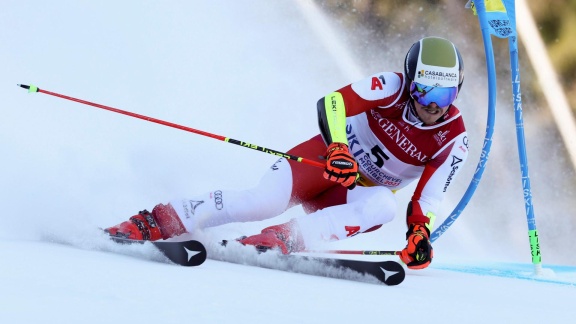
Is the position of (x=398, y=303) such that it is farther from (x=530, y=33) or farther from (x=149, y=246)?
(x=530, y=33)

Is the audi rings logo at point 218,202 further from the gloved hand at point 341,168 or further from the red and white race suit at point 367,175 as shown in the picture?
the gloved hand at point 341,168

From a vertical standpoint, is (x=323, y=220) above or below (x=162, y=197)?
below

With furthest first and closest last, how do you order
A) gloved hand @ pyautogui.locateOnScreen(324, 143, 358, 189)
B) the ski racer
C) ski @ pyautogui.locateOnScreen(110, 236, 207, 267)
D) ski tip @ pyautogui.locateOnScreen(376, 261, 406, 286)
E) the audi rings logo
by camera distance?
Result: the audi rings logo → the ski racer → gloved hand @ pyautogui.locateOnScreen(324, 143, 358, 189) → ski tip @ pyautogui.locateOnScreen(376, 261, 406, 286) → ski @ pyautogui.locateOnScreen(110, 236, 207, 267)

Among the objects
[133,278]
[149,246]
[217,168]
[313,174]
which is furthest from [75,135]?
[133,278]

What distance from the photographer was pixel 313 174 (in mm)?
3439

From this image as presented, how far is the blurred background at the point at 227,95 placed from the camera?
4793 millimetres

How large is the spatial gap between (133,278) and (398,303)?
31.0 inches

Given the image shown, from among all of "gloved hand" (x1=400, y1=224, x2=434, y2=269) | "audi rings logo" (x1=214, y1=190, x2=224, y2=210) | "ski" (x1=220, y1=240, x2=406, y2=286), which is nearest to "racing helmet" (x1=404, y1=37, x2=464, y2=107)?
"gloved hand" (x1=400, y1=224, x2=434, y2=269)

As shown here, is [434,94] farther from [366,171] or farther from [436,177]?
[366,171]

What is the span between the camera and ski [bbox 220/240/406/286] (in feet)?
9.07

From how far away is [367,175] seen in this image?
3.60 meters

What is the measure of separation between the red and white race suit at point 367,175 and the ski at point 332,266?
0.27 metres

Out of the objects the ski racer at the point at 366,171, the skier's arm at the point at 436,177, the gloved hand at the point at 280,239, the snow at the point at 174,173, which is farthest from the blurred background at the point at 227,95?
the skier's arm at the point at 436,177

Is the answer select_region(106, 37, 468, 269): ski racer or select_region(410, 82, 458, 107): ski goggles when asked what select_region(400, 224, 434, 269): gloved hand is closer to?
select_region(106, 37, 468, 269): ski racer
